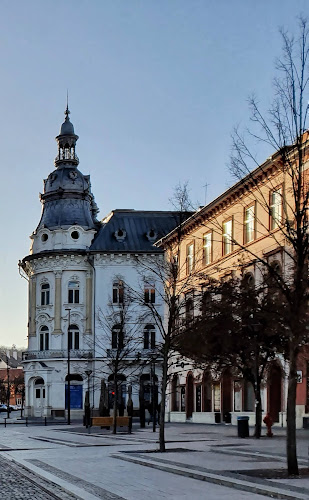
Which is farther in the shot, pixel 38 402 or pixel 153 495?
pixel 38 402

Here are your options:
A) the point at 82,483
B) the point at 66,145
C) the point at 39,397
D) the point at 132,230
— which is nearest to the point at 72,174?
the point at 66,145

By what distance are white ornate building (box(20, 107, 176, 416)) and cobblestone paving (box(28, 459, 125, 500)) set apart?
55.7m

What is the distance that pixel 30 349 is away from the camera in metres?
81.9

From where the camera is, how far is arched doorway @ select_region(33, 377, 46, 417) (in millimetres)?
79500

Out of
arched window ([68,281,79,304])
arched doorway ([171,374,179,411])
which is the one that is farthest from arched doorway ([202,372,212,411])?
arched window ([68,281,79,304])

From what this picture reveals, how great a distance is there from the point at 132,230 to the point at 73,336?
1225 cm

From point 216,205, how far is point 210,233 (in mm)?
2317

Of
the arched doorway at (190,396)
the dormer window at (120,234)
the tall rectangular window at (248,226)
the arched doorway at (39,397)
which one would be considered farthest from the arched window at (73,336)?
the tall rectangular window at (248,226)

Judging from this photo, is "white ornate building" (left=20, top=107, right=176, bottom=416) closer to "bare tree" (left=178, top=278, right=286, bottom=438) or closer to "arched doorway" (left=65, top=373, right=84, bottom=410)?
"arched doorway" (left=65, top=373, right=84, bottom=410)

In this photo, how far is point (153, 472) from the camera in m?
19.6

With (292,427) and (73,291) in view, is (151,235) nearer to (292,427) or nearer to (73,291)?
(73,291)

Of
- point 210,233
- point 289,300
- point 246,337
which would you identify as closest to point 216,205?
point 210,233

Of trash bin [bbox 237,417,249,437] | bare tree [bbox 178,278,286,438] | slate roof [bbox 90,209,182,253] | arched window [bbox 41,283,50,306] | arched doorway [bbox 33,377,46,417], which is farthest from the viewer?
slate roof [bbox 90,209,182,253]

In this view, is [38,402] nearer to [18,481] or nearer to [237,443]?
[237,443]
